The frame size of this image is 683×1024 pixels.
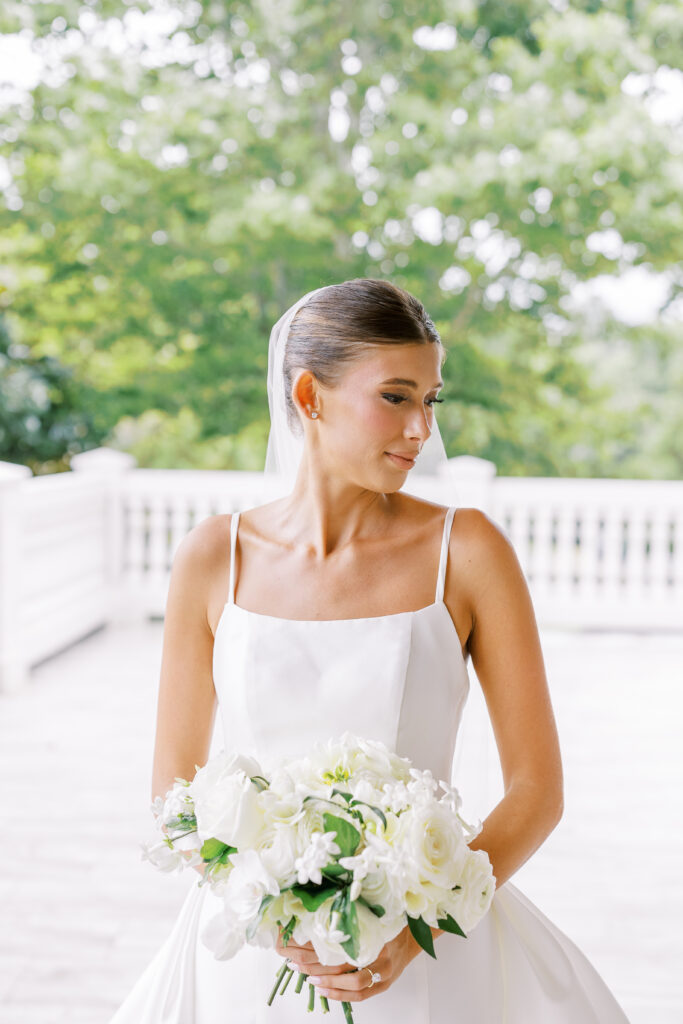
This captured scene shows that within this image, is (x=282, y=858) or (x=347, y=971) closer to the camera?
(x=282, y=858)

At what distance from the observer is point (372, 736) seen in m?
1.42

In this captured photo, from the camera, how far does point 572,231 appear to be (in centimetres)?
989

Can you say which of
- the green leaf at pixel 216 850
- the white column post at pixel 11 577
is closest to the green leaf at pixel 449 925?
the green leaf at pixel 216 850

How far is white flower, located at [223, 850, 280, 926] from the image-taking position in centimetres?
101

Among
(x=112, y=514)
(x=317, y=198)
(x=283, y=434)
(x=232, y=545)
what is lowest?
(x=112, y=514)

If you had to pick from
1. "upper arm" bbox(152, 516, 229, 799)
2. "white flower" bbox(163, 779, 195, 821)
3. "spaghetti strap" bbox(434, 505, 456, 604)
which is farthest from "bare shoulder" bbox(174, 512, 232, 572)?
"white flower" bbox(163, 779, 195, 821)

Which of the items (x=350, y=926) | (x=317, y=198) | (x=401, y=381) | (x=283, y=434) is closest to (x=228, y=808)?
(x=350, y=926)

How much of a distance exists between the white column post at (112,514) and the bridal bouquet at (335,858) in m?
5.94

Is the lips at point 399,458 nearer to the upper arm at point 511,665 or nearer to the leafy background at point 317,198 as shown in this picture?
the upper arm at point 511,665

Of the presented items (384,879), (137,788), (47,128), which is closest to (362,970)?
(384,879)

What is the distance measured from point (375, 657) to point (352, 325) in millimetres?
440

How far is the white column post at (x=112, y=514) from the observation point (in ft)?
22.6

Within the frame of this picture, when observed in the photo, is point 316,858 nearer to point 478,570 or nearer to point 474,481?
point 478,570

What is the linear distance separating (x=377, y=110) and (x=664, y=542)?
5701mm
